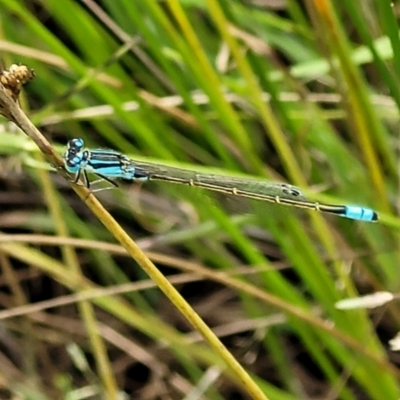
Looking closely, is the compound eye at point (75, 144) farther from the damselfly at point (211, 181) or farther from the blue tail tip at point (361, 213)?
the blue tail tip at point (361, 213)

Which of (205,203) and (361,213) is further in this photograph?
(205,203)

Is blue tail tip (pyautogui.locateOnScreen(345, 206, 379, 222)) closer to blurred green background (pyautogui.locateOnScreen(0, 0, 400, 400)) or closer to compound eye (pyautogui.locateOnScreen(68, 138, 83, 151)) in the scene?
blurred green background (pyautogui.locateOnScreen(0, 0, 400, 400))

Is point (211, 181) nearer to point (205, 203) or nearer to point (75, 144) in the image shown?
point (205, 203)

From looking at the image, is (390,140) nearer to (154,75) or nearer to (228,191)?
(154,75)

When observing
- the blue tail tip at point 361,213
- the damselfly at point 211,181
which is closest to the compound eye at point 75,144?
the damselfly at point 211,181

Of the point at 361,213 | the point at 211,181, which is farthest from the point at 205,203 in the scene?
the point at 361,213

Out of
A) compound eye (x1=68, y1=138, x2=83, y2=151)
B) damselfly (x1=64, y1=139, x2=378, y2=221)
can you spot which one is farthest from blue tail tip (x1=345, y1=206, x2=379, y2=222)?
→ compound eye (x1=68, y1=138, x2=83, y2=151)
